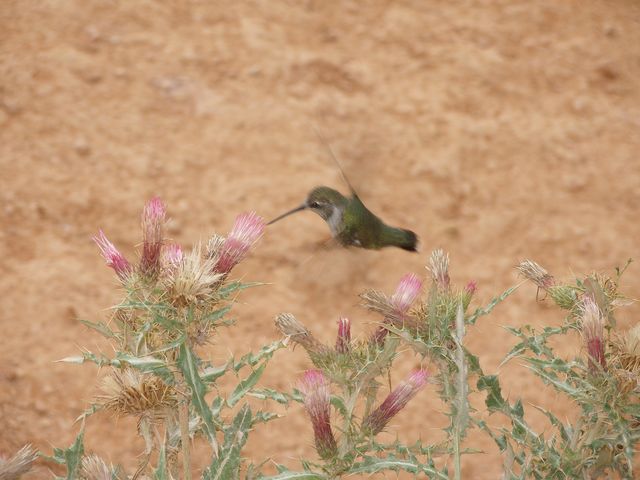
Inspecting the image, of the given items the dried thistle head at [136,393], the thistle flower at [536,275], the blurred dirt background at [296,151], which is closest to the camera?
the dried thistle head at [136,393]

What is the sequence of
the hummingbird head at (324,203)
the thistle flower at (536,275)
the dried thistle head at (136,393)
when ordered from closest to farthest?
the dried thistle head at (136,393) → the thistle flower at (536,275) → the hummingbird head at (324,203)

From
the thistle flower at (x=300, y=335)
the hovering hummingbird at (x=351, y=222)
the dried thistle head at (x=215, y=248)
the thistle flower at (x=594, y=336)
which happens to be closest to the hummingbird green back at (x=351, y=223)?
the hovering hummingbird at (x=351, y=222)

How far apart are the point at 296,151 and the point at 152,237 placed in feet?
15.0

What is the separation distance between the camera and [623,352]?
2316mm

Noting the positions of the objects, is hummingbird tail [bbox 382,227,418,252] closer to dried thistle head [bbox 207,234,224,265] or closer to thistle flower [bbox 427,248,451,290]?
thistle flower [bbox 427,248,451,290]

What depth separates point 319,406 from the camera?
2225 mm

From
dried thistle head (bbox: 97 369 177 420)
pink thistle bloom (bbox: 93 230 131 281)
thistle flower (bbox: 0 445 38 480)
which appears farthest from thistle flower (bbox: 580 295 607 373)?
thistle flower (bbox: 0 445 38 480)

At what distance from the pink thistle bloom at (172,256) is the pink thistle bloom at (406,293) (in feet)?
1.80

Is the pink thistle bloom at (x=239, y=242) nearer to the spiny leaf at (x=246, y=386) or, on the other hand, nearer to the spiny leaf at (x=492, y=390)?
the spiny leaf at (x=246, y=386)

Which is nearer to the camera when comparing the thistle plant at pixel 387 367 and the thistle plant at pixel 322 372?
the thistle plant at pixel 322 372

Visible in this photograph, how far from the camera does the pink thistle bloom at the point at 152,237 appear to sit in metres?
2.20

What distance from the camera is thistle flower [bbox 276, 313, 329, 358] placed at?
2400mm

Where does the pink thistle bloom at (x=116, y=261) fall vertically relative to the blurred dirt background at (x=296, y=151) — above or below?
above

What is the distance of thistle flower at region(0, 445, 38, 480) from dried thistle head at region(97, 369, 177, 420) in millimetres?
217
